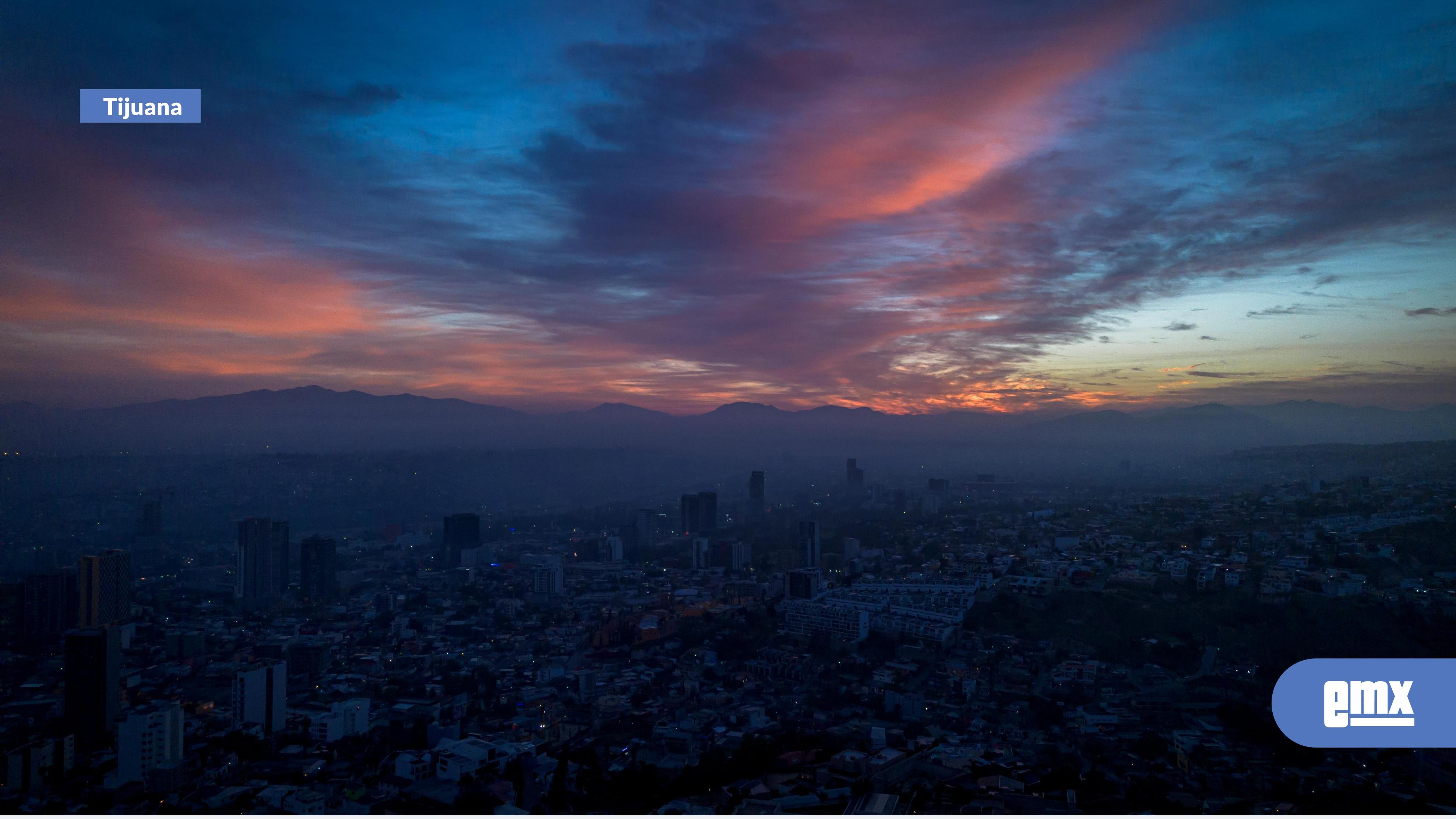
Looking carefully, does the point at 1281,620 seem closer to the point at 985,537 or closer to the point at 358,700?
the point at 985,537

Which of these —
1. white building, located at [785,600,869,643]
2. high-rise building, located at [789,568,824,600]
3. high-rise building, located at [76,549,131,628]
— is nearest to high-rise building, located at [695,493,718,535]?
high-rise building, located at [789,568,824,600]

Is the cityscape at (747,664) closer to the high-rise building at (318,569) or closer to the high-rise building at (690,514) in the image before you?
the high-rise building at (318,569)

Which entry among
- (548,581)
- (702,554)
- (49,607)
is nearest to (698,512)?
(702,554)

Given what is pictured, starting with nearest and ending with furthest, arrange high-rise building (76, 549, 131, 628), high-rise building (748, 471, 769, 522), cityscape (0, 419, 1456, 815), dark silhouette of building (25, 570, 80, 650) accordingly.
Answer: cityscape (0, 419, 1456, 815)
dark silhouette of building (25, 570, 80, 650)
high-rise building (76, 549, 131, 628)
high-rise building (748, 471, 769, 522)

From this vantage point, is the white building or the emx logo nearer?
the emx logo

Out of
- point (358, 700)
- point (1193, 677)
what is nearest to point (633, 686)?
point (358, 700)

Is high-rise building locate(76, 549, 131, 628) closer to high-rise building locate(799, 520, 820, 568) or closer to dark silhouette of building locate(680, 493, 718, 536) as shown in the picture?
high-rise building locate(799, 520, 820, 568)

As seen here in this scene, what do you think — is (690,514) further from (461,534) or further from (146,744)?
(146,744)
